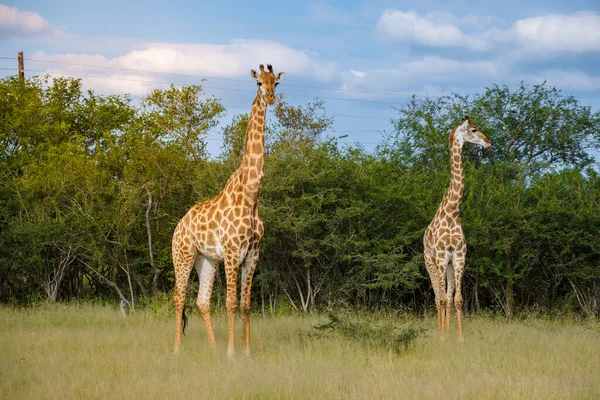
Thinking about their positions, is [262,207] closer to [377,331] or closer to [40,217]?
[377,331]

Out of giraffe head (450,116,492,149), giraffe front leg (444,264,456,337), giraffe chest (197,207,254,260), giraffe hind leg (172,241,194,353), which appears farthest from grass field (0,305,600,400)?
giraffe head (450,116,492,149)

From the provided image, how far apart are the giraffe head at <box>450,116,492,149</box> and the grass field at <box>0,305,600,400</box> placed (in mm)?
3273

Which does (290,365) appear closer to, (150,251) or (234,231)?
(234,231)

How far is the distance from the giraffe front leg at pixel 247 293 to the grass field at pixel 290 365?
28 centimetres

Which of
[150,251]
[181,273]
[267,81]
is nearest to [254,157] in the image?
[267,81]

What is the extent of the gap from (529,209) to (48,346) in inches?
388

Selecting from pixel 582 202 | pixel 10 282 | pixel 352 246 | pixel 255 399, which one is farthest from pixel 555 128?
pixel 255 399

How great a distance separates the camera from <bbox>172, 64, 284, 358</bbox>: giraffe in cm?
971

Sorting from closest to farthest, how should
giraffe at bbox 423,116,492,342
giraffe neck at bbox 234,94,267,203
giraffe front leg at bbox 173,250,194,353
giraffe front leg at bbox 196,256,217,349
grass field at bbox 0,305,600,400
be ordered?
grass field at bbox 0,305,600,400, giraffe neck at bbox 234,94,267,203, giraffe front leg at bbox 196,256,217,349, giraffe front leg at bbox 173,250,194,353, giraffe at bbox 423,116,492,342

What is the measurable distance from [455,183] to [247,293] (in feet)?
14.8

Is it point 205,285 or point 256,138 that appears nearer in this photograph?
point 256,138

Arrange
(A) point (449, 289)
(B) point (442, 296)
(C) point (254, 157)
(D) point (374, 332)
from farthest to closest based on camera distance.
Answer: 1. (A) point (449, 289)
2. (B) point (442, 296)
3. (D) point (374, 332)
4. (C) point (254, 157)

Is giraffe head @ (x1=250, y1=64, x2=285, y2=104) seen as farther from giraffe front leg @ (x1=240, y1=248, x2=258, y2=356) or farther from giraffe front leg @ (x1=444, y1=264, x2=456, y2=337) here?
giraffe front leg @ (x1=444, y1=264, x2=456, y2=337)

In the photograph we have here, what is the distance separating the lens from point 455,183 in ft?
40.1
